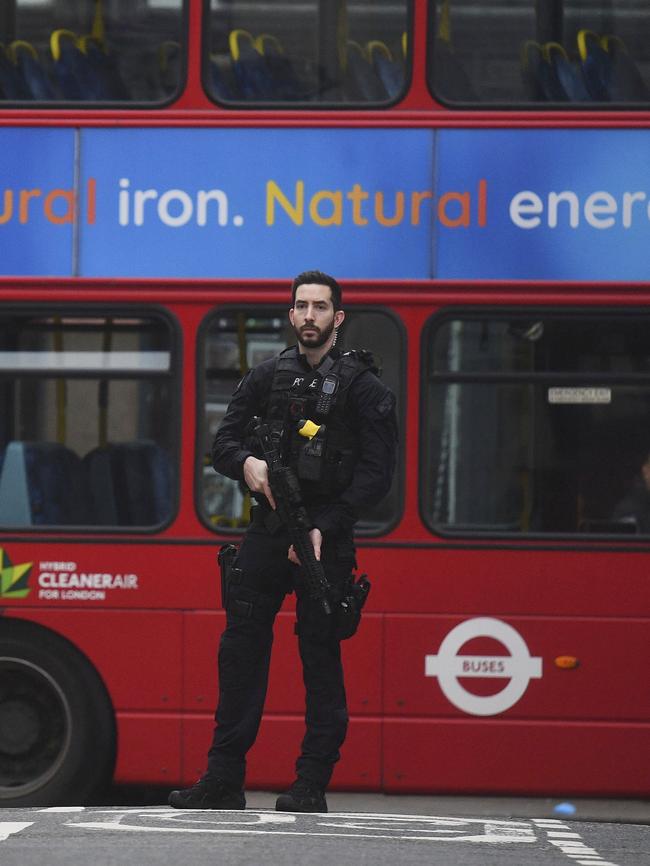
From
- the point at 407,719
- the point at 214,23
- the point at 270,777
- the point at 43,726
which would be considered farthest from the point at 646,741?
the point at 214,23

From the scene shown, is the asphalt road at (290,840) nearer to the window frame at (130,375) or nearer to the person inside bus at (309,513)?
the person inside bus at (309,513)

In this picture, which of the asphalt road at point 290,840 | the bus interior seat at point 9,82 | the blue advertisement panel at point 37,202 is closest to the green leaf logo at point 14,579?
the blue advertisement panel at point 37,202

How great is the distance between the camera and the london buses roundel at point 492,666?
733 cm

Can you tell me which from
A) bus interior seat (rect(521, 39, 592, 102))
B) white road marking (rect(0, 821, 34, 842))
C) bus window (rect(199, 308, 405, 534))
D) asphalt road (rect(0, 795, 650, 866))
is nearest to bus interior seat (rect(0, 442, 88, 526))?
bus window (rect(199, 308, 405, 534))

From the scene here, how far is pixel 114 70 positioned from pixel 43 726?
2869 millimetres

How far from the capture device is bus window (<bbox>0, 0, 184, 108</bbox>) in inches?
298

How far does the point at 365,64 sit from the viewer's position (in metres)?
7.50

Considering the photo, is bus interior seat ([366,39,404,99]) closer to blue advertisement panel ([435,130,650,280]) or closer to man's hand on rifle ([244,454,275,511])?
blue advertisement panel ([435,130,650,280])

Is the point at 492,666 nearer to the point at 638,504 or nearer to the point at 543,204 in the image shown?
the point at 638,504

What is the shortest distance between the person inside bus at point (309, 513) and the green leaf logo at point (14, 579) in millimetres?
1527

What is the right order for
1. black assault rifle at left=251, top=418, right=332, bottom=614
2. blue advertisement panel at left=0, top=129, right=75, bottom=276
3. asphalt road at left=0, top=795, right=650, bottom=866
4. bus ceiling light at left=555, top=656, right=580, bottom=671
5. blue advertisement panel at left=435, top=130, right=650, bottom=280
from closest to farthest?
asphalt road at left=0, top=795, right=650, bottom=866 < black assault rifle at left=251, top=418, right=332, bottom=614 < bus ceiling light at left=555, top=656, right=580, bottom=671 < blue advertisement panel at left=435, top=130, right=650, bottom=280 < blue advertisement panel at left=0, top=129, right=75, bottom=276

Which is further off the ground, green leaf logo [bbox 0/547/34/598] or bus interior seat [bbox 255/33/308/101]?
bus interior seat [bbox 255/33/308/101]

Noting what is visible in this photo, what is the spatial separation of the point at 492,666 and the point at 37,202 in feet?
9.15

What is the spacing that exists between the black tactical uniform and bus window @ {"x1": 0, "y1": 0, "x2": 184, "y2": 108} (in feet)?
6.40
